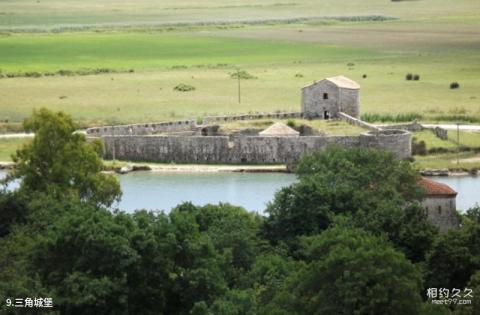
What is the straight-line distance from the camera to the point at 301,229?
4562 cm

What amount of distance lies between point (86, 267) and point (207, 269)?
2.35 m

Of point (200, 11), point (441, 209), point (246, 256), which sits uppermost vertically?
point (246, 256)

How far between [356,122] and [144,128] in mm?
7788

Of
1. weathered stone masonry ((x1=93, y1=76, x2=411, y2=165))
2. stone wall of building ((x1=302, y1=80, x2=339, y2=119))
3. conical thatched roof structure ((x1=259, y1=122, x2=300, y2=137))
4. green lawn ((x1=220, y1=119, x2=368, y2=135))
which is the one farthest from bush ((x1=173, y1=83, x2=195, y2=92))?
conical thatched roof structure ((x1=259, y1=122, x2=300, y2=137))

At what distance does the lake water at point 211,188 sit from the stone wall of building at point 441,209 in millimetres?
5748

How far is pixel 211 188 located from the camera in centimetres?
6247

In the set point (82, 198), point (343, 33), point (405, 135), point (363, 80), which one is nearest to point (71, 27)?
point (343, 33)

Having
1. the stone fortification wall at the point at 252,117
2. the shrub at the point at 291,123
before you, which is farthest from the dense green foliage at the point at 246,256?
the stone fortification wall at the point at 252,117

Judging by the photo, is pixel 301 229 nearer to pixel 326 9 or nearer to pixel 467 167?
pixel 467 167

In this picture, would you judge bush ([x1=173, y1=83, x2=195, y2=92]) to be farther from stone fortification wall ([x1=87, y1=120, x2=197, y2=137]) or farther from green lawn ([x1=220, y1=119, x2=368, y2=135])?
stone fortification wall ([x1=87, y1=120, x2=197, y2=137])

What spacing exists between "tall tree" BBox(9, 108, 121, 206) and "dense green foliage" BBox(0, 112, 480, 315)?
179 inches

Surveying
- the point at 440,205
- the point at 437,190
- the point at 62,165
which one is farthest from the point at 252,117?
the point at 440,205

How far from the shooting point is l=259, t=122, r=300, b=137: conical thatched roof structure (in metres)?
69.1

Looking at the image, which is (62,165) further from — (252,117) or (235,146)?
(252,117)
